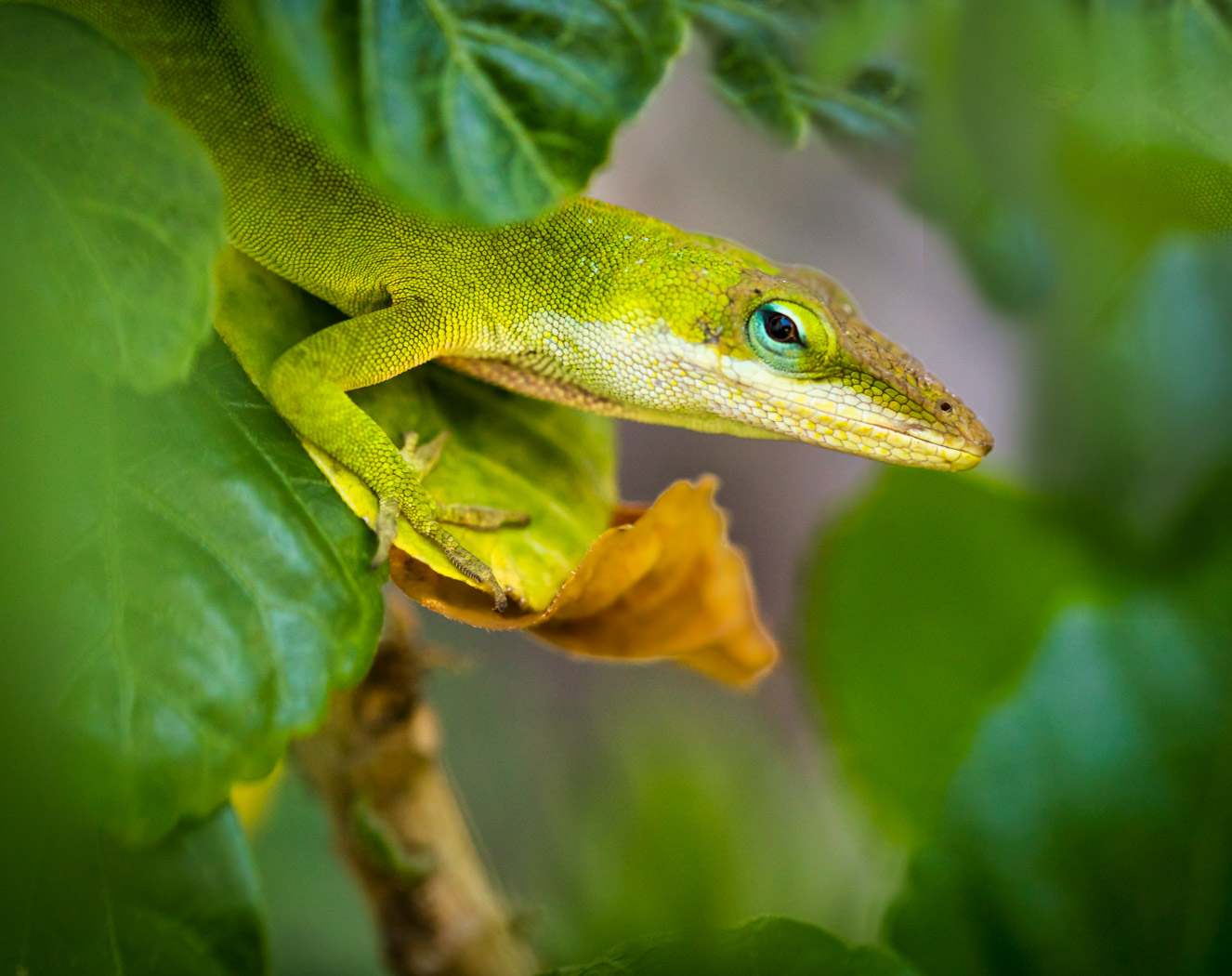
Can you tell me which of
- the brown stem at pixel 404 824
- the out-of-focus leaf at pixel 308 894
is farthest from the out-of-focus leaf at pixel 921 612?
the out-of-focus leaf at pixel 308 894

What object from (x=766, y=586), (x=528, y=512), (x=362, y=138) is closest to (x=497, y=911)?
(x=528, y=512)

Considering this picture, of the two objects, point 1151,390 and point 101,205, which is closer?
point 101,205

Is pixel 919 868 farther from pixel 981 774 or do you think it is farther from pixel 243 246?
pixel 243 246

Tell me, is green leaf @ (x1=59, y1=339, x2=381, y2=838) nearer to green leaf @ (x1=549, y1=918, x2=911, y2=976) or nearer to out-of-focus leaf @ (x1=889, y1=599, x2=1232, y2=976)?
green leaf @ (x1=549, y1=918, x2=911, y2=976)

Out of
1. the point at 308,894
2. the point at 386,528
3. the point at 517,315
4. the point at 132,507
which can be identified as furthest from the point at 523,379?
the point at 308,894

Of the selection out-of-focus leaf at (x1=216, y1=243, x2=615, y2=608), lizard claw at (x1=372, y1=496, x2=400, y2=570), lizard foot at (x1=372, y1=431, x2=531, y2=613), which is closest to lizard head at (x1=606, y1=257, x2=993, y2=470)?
out-of-focus leaf at (x1=216, y1=243, x2=615, y2=608)

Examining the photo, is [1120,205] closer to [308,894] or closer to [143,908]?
[143,908]
